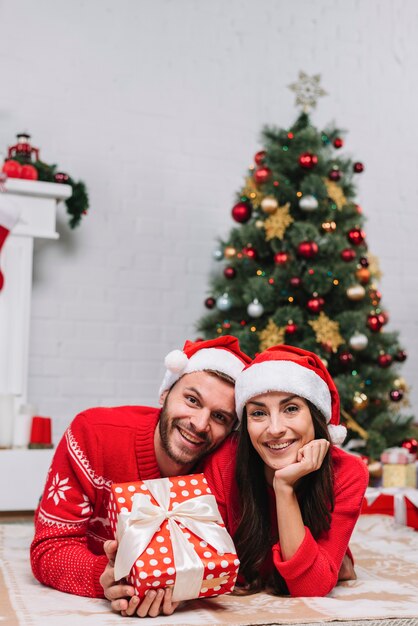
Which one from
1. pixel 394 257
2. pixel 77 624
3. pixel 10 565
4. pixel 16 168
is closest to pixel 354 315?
pixel 394 257

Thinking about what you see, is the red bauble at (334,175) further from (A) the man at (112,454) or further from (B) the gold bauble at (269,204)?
(A) the man at (112,454)

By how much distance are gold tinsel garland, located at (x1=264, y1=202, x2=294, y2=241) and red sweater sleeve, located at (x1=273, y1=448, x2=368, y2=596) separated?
75.9 inches

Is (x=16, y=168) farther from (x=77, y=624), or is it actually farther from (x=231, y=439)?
(x=77, y=624)

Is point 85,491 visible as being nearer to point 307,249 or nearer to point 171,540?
point 171,540

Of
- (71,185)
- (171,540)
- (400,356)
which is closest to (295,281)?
(400,356)

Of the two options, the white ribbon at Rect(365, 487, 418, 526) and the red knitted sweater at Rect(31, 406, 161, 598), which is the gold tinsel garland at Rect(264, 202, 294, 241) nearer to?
the white ribbon at Rect(365, 487, 418, 526)

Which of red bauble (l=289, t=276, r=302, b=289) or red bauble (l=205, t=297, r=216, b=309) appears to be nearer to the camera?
red bauble (l=289, t=276, r=302, b=289)

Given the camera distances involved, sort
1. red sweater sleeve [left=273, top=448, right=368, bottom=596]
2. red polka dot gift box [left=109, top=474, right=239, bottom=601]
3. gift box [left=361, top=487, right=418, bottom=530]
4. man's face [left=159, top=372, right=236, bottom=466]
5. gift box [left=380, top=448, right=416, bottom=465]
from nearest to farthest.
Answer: red polka dot gift box [left=109, top=474, right=239, bottom=601]
red sweater sleeve [left=273, top=448, right=368, bottom=596]
man's face [left=159, top=372, right=236, bottom=466]
gift box [left=361, top=487, right=418, bottom=530]
gift box [left=380, top=448, right=416, bottom=465]

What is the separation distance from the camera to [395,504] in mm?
2881

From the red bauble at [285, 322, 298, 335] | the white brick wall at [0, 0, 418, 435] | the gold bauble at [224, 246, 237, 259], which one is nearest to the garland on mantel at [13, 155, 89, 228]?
the white brick wall at [0, 0, 418, 435]

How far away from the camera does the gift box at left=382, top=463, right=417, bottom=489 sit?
3.40 meters

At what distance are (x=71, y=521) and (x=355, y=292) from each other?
7.08 ft

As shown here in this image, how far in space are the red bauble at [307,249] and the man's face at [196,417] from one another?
172 centimetres

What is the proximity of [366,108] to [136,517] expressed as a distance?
3.86 meters
